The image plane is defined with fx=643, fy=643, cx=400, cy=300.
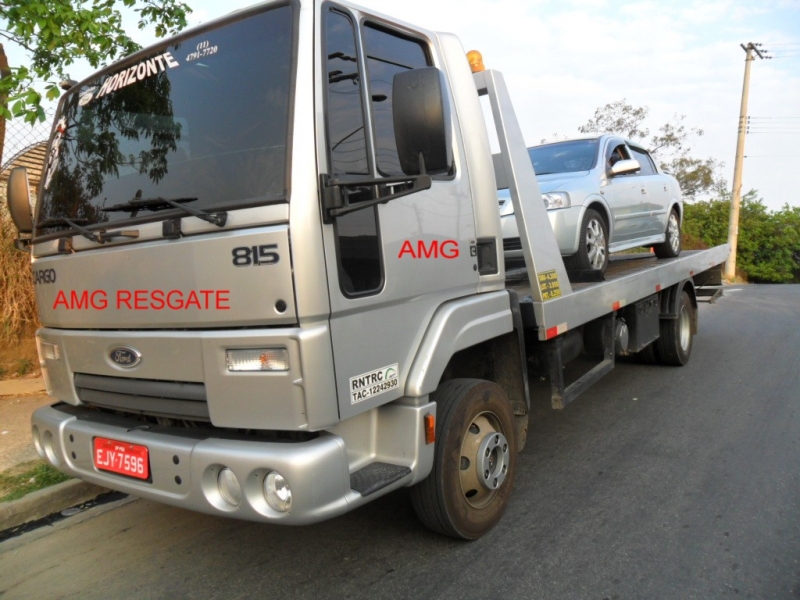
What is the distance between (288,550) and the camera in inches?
132

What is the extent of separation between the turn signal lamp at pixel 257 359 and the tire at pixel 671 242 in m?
6.09

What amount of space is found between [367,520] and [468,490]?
27.7 inches

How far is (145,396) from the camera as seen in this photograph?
2.88m

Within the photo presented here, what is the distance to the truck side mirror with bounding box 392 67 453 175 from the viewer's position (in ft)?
8.34

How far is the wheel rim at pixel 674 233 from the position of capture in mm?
7496

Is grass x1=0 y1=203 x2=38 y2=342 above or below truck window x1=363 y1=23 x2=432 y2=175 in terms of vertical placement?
below

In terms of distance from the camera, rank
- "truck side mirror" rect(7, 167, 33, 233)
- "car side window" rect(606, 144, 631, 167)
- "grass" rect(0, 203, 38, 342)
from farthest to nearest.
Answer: "grass" rect(0, 203, 38, 342)
"car side window" rect(606, 144, 631, 167)
"truck side mirror" rect(7, 167, 33, 233)

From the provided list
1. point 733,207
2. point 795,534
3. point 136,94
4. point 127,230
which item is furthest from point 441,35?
point 733,207

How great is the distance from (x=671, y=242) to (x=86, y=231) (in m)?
6.49

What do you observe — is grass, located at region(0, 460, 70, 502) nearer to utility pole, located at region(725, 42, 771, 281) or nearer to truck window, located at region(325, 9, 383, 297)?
truck window, located at region(325, 9, 383, 297)

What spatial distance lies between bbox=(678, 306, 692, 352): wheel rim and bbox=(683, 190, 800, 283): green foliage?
21.2 metres

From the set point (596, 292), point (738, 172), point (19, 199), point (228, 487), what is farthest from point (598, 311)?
point (738, 172)

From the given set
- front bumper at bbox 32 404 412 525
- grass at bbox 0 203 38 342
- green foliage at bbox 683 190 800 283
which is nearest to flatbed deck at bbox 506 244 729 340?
front bumper at bbox 32 404 412 525

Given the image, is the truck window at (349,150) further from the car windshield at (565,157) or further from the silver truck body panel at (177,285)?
the car windshield at (565,157)
